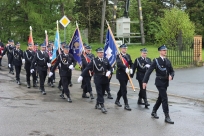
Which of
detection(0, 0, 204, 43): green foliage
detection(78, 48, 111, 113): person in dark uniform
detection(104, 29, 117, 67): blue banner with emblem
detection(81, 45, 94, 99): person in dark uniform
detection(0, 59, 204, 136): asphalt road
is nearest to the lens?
detection(0, 59, 204, 136): asphalt road

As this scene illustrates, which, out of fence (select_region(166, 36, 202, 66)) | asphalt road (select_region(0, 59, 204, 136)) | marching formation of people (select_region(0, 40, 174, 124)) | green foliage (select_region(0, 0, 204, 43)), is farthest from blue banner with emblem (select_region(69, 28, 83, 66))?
green foliage (select_region(0, 0, 204, 43))

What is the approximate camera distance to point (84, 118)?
895 centimetres

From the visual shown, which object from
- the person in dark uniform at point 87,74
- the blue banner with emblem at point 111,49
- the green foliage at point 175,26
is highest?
the green foliage at point 175,26

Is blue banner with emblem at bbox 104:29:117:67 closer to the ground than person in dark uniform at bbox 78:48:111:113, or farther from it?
farther from it

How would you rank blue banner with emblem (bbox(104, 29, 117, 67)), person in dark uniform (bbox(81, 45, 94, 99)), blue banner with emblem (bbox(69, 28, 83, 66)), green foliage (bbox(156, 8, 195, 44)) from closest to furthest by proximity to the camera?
blue banner with emblem (bbox(104, 29, 117, 67))
person in dark uniform (bbox(81, 45, 94, 99))
blue banner with emblem (bbox(69, 28, 83, 66))
green foliage (bbox(156, 8, 195, 44))

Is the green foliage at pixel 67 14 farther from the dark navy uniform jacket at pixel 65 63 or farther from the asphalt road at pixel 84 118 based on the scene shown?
the asphalt road at pixel 84 118

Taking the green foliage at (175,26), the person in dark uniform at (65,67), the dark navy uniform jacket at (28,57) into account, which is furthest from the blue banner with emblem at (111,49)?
the green foliage at (175,26)

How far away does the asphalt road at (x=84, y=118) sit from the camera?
767 cm

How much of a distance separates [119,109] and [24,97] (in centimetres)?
368

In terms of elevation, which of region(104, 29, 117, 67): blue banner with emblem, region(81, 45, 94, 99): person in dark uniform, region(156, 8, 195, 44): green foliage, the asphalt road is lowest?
the asphalt road

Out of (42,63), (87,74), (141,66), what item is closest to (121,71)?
(141,66)

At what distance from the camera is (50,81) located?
15227mm

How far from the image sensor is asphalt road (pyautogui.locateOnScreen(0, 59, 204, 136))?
25.2ft

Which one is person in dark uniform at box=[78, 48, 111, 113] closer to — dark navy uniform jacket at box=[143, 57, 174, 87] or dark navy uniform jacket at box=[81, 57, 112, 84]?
dark navy uniform jacket at box=[81, 57, 112, 84]
